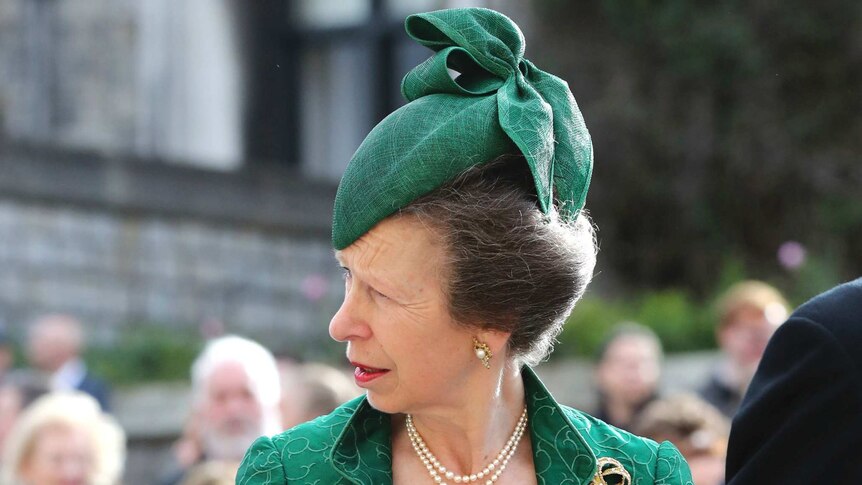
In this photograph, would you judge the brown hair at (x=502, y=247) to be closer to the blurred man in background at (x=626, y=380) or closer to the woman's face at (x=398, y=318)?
the woman's face at (x=398, y=318)

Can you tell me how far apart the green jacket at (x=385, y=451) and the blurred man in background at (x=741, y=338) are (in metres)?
4.11

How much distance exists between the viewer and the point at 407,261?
244 cm

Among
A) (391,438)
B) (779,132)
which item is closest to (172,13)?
(779,132)

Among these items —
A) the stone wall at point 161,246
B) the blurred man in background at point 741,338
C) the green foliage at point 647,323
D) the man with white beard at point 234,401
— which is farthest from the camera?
the stone wall at point 161,246

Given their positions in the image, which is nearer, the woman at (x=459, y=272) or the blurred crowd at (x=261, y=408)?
the woman at (x=459, y=272)

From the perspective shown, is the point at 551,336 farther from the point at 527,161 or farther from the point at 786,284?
the point at 786,284

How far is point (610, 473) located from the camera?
2562mm

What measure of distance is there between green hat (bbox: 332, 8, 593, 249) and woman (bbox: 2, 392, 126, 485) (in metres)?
3.22

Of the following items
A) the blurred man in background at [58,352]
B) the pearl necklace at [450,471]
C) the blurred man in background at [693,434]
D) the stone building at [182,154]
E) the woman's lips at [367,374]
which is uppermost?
the woman's lips at [367,374]

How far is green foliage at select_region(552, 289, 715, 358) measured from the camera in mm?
9812

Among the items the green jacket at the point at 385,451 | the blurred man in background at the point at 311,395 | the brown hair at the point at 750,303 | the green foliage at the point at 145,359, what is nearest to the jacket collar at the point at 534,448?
the green jacket at the point at 385,451

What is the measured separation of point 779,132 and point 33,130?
6218mm

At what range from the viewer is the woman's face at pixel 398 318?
7.98 feet

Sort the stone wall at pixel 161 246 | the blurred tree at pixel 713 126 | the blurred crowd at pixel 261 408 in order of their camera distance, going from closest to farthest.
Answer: the blurred crowd at pixel 261 408 → the stone wall at pixel 161 246 → the blurred tree at pixel 713 126
